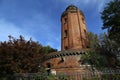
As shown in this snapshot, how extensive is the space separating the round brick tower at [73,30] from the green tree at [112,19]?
339 inches

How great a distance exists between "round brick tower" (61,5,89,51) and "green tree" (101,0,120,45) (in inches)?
339

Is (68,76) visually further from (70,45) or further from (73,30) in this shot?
(73,30)

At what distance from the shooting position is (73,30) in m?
42.2

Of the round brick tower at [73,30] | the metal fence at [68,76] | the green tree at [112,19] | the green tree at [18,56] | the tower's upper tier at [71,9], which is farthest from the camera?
the tower's upper tier at [71,9]

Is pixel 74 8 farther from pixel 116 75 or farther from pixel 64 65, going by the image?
pixel 116 75

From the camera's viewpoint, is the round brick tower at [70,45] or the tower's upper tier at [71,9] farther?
the tower's upper tier at [71,9]

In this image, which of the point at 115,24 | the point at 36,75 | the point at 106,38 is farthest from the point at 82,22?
the point at 36,75

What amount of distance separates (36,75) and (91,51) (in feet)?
56.3

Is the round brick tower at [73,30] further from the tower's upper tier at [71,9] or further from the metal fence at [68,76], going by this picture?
the metal fence at [68,76]

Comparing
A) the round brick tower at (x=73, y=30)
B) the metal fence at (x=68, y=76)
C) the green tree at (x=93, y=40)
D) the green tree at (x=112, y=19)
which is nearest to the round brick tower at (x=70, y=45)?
the round brick tower at (x=73, y=30)

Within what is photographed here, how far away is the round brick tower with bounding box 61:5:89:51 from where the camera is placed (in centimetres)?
Answer: 4156

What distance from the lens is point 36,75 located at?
59.2 feet

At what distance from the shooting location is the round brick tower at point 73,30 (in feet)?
136

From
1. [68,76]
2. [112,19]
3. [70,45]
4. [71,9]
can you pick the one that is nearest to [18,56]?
[68,76]
